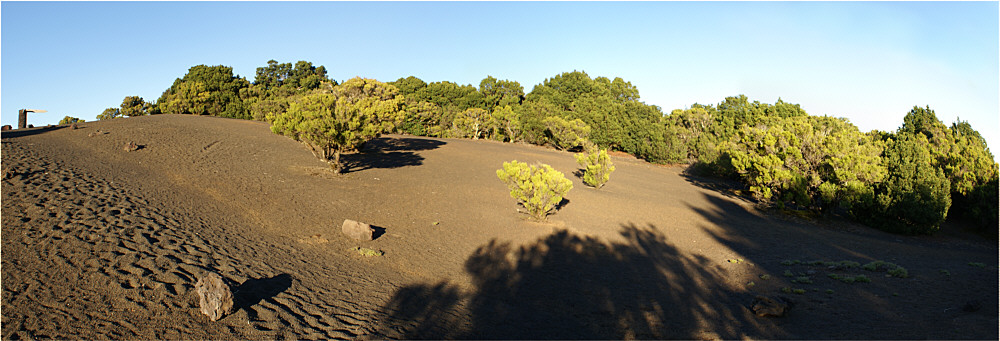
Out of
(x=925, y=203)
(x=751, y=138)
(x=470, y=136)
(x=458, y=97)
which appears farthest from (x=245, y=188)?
(x=458, y=97)

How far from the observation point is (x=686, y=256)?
11805mm

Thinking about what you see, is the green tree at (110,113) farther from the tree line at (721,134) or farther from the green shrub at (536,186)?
the green shrub at (536,186)

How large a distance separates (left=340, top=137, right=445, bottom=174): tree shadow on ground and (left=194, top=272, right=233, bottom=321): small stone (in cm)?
1296

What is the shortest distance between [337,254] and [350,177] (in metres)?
8.36

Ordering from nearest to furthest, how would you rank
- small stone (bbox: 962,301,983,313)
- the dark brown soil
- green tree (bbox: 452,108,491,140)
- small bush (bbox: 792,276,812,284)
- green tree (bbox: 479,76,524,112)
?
1. the dark brown soil
2. small stone (bbox: 962,301,983,313)
3. small bush (bbox: 792,276,812,284)
4. green tree (bbox: 452,108,491,140)
5. green tree (bbox: 479,76,524,112)

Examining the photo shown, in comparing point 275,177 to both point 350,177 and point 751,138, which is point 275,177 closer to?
point 350,177

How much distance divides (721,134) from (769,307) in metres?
33.0

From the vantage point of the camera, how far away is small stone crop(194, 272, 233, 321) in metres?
5.55

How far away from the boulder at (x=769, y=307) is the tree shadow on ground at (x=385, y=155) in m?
14.9

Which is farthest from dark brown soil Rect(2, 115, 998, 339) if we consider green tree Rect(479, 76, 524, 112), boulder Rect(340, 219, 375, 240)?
green tree Rect(479, 76, 524, 112)

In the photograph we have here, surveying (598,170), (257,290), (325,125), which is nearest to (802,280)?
(257,290)

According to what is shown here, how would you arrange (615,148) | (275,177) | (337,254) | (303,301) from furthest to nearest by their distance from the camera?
(615,148) < (275,177) < (337,254) < (303,301)

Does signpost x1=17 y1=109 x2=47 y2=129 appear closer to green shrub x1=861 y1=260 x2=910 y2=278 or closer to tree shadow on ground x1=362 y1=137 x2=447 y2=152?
tree shadow on ground x1=362 y1=137 x2=447 y2=152

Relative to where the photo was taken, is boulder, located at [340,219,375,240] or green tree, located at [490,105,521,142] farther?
green tree, located at [490,105,521,142]
